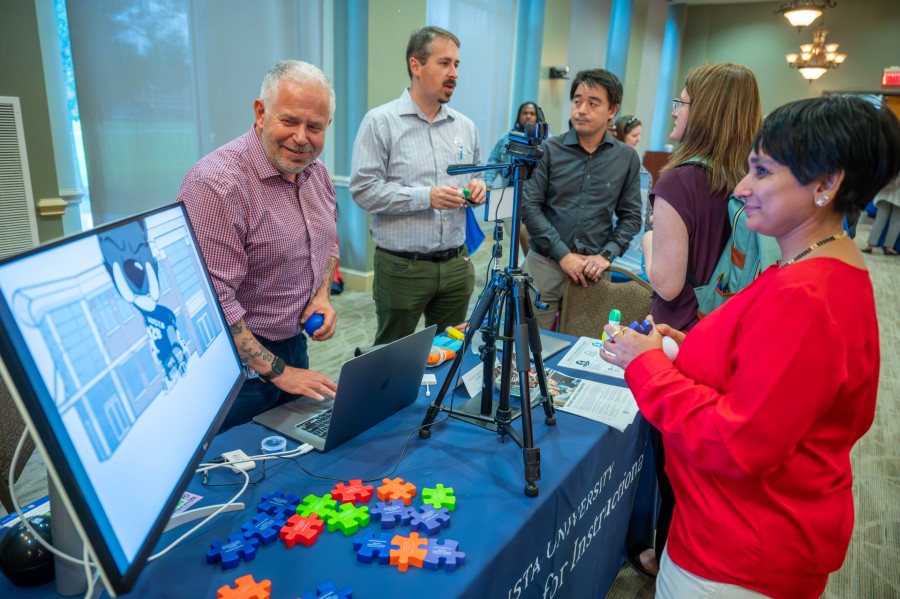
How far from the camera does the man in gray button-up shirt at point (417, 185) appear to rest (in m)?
2.25

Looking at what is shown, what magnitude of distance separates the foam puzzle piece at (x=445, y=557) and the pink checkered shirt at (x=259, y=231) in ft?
2.45

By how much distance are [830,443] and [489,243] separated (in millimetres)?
5893

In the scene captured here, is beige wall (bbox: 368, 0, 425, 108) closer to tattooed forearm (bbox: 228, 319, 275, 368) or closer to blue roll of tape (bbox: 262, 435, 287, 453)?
tattooed forearm (bbox: 228, 319, 275, 368)

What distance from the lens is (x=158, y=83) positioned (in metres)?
3.22

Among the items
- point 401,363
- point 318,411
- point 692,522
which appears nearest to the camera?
point 692,522

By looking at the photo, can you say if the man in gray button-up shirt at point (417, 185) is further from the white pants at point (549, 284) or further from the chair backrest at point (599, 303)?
the chair backrest at point (599, 303)

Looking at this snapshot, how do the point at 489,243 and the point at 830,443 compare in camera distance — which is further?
the point at 489,243

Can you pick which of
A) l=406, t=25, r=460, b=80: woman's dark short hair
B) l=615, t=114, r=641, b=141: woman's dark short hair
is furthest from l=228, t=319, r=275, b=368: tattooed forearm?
l=615, t=114, r=641, b=141: woman's dark short hair

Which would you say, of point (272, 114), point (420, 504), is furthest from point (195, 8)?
point (420, 504)

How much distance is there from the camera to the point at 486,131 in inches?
256

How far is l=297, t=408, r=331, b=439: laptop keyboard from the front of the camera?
1.27 m

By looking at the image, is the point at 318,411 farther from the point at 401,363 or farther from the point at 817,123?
the point at 817,123

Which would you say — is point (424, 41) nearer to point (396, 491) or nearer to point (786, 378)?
point (396, 491)

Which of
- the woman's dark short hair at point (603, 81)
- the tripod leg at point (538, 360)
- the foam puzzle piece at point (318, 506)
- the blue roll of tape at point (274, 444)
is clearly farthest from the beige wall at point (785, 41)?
the foam puzzle piece at point (318, 506)
